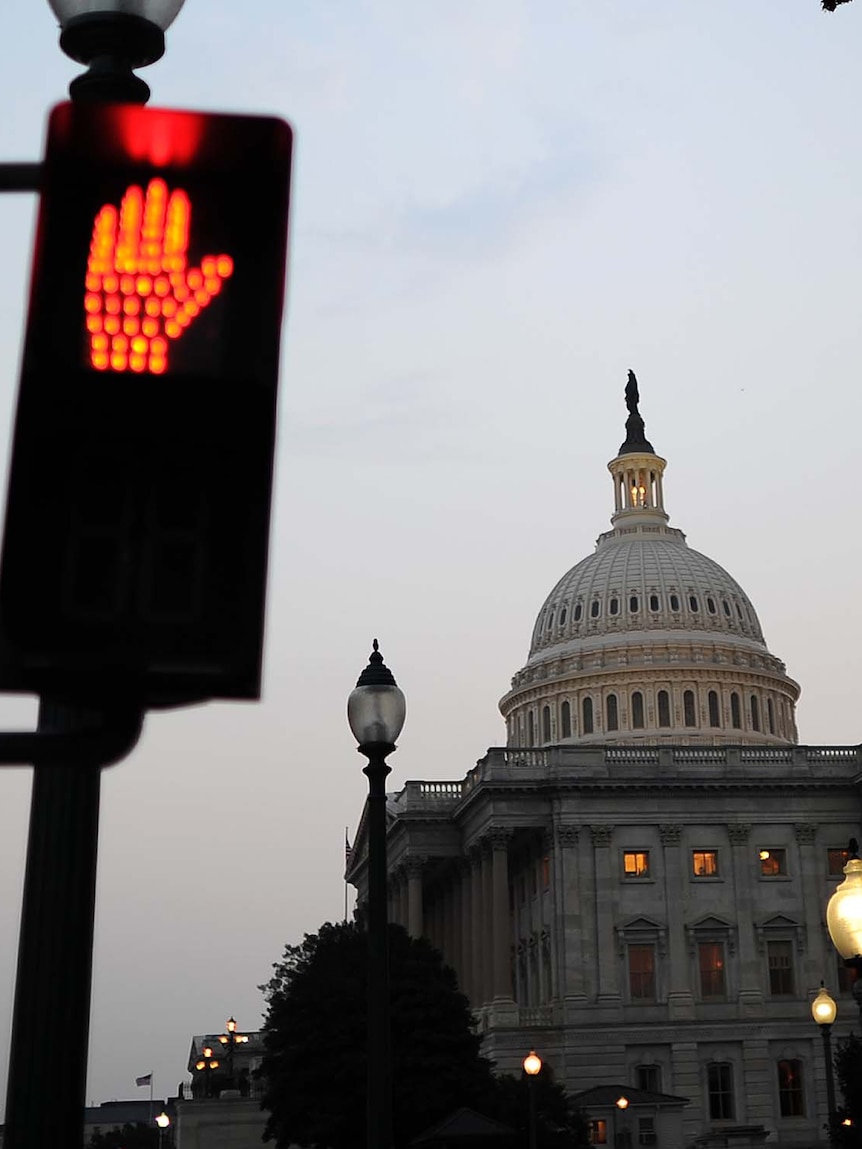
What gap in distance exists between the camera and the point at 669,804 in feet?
341

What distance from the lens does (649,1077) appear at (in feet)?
324

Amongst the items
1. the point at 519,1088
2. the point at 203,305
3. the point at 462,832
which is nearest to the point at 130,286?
the point at 203,305

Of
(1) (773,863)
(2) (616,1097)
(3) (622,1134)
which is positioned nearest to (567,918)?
(1) (773,863)

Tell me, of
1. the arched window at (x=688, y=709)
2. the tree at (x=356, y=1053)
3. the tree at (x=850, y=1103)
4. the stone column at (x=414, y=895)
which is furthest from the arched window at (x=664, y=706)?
the tree at (x=850, y=1103)

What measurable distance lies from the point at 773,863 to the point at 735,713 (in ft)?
125

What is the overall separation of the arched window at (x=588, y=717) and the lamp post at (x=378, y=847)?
126194 mm

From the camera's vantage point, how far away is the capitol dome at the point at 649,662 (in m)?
140

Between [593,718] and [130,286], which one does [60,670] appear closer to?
[130,286]

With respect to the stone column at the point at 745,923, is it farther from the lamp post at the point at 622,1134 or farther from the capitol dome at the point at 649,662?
the capitol dome at the point at 649,662

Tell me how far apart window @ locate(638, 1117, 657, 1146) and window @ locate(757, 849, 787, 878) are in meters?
17.5

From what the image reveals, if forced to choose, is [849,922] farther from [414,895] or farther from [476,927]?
[414,895]

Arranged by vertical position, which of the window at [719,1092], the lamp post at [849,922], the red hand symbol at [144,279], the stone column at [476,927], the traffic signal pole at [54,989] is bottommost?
the traffic signal pole at [54,989]

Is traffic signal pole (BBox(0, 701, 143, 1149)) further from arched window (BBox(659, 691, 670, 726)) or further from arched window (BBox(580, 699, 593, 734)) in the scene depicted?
arched window (BBox(580, 699, 593, 734))

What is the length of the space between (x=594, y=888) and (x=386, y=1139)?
86.8m
